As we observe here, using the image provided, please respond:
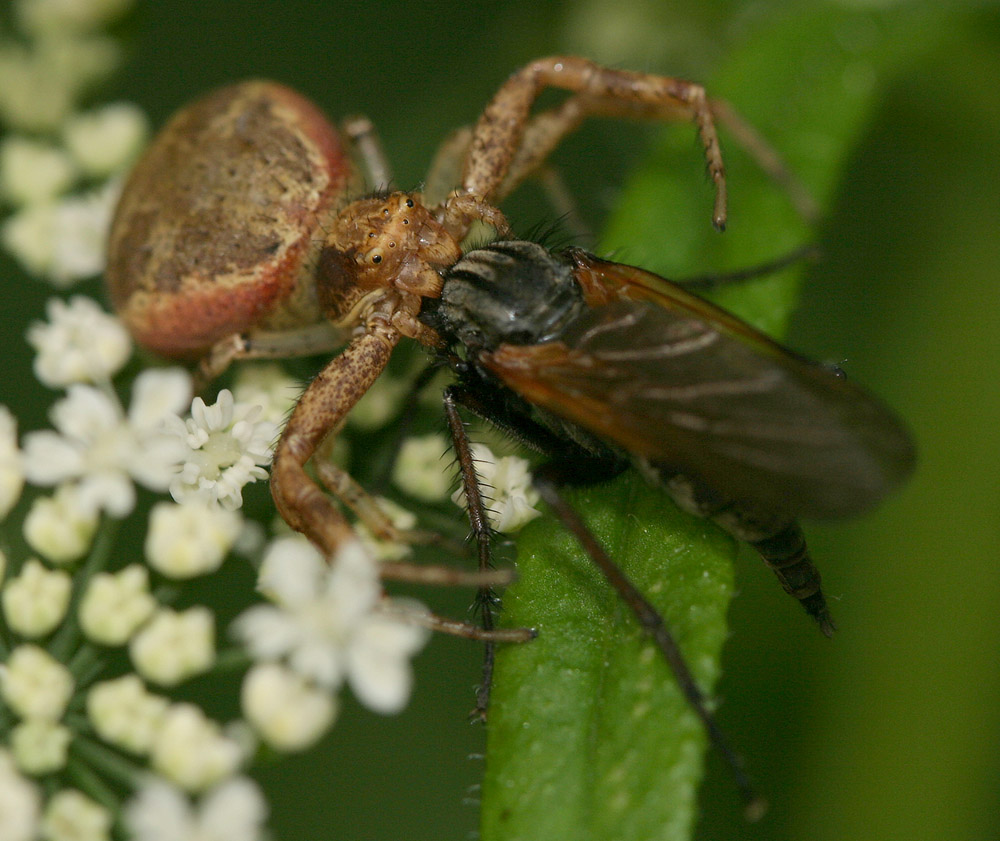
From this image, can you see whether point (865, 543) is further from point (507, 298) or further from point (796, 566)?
point (507, 298)

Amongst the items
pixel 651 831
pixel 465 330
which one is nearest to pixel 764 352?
pixel 465 330

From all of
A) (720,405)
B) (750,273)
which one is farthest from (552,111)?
(720,405)

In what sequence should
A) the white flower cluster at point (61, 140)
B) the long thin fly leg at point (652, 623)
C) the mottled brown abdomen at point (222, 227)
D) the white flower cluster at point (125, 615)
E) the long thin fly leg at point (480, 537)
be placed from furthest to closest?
1. the white flower cluster at point (61, 140)
2. the mottled brown abdomen at point (222, 227)
3. the long thin fly leg at point (480, 537)
4. the long thin fly leg at point (652, 623)
5. the white flower cluster at point (125, 615)

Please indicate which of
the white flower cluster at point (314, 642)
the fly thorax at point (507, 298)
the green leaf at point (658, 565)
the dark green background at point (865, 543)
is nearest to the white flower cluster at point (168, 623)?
the white flower cluster at point (314, 642)

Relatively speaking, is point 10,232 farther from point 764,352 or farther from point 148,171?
point 764,352

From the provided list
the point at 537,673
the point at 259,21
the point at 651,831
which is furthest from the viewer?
the point at 259,21

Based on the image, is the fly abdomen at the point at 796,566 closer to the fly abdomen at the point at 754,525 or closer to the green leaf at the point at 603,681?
the fly abdomen at the point at 754,525
